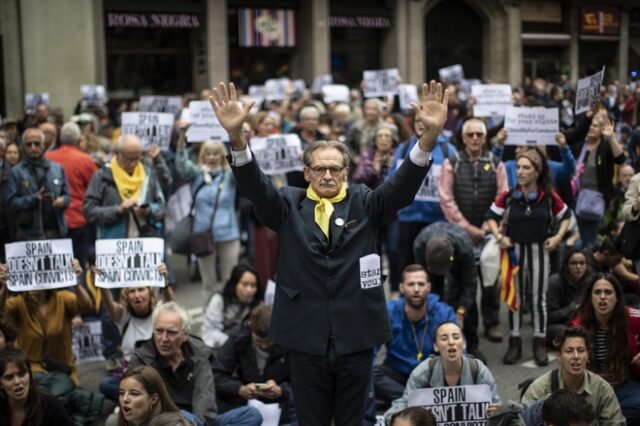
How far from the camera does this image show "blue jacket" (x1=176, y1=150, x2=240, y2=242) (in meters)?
8.85

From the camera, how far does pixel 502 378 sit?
7160 millimetres

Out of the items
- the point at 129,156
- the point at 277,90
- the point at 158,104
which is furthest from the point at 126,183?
the point at 277,90

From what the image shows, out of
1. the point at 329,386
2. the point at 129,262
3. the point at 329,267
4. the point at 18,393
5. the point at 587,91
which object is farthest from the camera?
the point at 587,91

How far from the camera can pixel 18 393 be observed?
5348 mm

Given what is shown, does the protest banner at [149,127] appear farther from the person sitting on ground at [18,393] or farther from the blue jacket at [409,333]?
the person sitting on ground at [18,393]

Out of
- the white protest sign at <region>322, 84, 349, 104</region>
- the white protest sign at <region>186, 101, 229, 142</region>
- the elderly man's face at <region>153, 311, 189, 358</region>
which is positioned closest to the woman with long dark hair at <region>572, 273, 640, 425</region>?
the elderly man's face at <region>153, 311, 189, 358</region>

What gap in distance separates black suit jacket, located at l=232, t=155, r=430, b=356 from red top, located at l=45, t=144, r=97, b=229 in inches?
211

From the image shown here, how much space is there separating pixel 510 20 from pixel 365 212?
25984mm

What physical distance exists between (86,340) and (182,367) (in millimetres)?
1938

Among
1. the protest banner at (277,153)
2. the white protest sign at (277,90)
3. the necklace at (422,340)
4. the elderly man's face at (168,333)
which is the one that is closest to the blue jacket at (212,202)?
the protest banner at (277,153)

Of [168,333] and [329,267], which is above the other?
[329,267]

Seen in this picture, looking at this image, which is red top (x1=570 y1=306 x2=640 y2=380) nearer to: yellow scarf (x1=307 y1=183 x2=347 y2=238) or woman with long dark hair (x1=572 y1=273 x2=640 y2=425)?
woman with long dark hair (x1=572 y1=273 x2=640 y2=425)

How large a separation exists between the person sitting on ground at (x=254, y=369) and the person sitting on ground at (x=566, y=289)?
227cm

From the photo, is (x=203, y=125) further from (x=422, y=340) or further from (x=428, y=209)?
(x=422, y=340)
